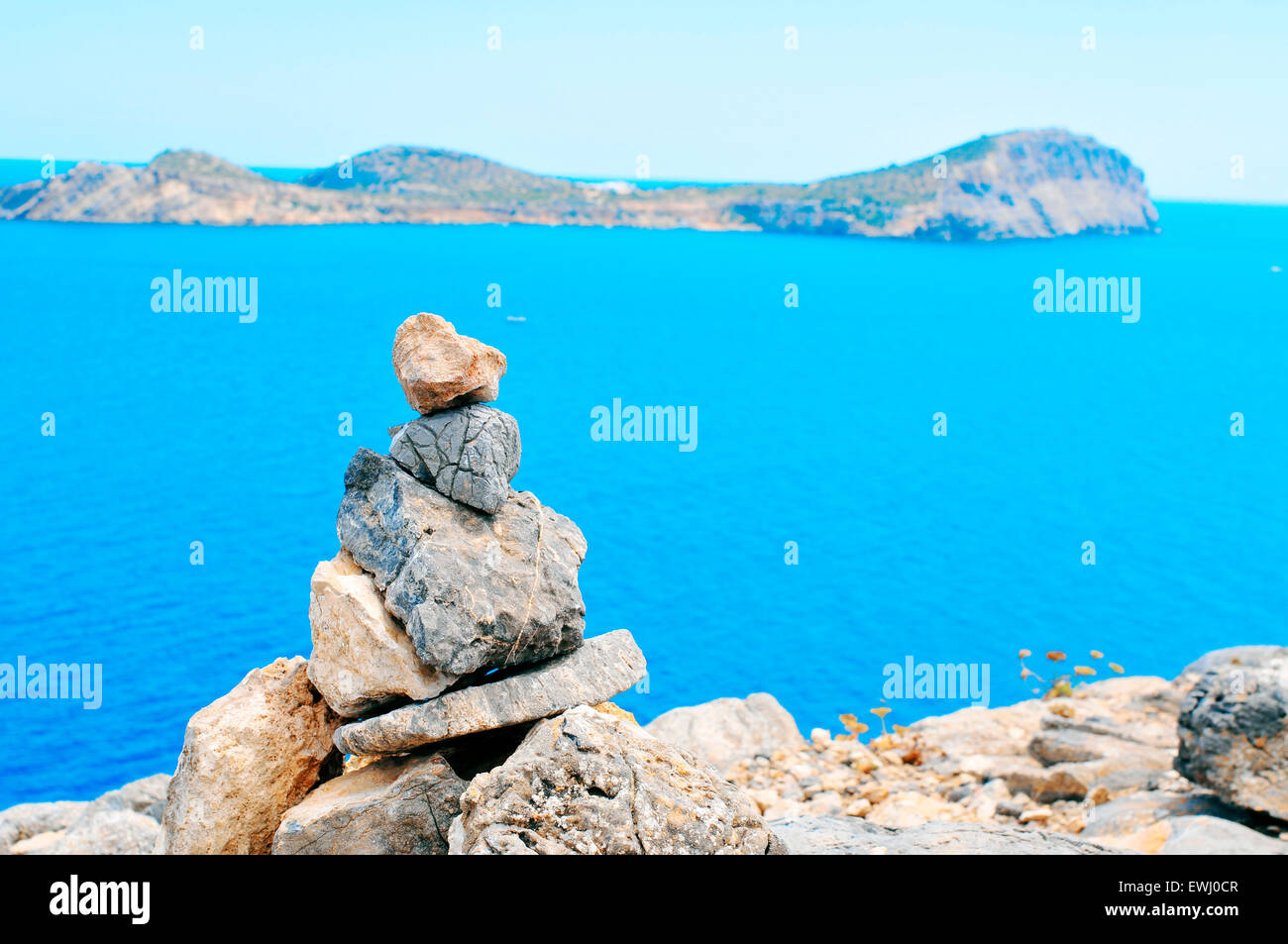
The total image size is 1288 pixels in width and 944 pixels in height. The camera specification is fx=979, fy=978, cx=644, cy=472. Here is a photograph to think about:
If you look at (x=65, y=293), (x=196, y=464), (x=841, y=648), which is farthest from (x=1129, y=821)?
(x=65, y=293)

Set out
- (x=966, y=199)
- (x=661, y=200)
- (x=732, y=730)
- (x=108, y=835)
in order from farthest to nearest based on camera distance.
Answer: (x=661, y=200) → (x=966, y=199) → (x=732, y=730) → (x=108, y=835)

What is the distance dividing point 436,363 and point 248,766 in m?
4.30

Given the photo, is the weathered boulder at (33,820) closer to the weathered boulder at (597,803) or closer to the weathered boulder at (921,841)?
the weathered boulder at (921,841)

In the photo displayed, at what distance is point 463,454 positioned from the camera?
32.4 ft

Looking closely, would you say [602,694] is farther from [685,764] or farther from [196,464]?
[196,464]

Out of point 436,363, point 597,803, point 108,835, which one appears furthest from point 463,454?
point 108,835

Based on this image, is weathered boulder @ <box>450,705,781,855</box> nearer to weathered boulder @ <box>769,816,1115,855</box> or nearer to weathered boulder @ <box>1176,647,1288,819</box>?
weathered boulder @ <box>769,816,1115,855</box>

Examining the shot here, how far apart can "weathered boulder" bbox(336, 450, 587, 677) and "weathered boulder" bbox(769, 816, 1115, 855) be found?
3.54m

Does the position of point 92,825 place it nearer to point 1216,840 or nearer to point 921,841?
point 921,841

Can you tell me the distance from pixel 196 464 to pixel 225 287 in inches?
2240

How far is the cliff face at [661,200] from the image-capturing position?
520ft

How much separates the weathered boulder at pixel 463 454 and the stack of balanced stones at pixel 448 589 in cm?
1

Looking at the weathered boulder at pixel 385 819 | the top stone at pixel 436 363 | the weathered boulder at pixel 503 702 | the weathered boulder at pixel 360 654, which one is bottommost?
the weathered boulder at pixel 385 819

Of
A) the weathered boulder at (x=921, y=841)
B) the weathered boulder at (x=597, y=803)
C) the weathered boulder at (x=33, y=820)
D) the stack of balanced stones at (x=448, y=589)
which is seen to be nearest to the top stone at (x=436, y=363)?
the stack of balanced stones at (x=448, y=589)
